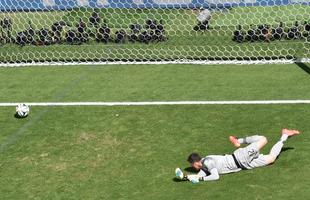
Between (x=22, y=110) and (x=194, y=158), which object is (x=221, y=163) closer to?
(x=194, y=158)

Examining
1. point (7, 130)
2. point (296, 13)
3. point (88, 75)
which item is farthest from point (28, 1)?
point (296, 13)

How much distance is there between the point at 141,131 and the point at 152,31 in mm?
5010

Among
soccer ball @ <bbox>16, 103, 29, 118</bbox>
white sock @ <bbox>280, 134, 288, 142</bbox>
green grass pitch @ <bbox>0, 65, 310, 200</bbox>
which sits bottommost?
soccer ball @ <bbox>16, 103, 29, 118</bbox>

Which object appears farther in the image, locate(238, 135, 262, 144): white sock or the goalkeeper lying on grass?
locate(238, 135, 262, 144): white sock

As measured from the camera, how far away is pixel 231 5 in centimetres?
1331

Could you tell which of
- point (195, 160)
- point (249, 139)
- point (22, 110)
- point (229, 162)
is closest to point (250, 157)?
point (229, 162)

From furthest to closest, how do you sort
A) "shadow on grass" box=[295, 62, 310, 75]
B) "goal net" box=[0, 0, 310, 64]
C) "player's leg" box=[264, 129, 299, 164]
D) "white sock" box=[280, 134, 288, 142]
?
"goal net" box=[0, 0, 310, 64] → "shadow on grass" box=[295, 62, 310, 75] → "white sock" box=[280, 134, 288, 142] → "player's leg" box=[264, 129, 299, 164]

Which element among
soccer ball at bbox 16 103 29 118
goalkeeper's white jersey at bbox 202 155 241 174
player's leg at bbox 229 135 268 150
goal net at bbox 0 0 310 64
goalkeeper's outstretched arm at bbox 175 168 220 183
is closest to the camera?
goalkeeper's outstretched arm at bbox 175 168 220 183

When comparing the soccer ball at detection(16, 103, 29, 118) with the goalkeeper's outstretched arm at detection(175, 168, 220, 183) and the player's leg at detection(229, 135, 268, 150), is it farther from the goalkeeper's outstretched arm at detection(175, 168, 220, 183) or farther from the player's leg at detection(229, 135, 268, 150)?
the player's leg at detection(229, 135, 268, 150)

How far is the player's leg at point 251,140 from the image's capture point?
27.1 ft

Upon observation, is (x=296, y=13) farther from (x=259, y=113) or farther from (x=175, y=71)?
(x=259, y=113)

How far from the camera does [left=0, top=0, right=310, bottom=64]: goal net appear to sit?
43.8ft

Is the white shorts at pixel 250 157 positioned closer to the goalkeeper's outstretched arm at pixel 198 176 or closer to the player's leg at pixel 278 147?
the player's leg at pixel 278 147

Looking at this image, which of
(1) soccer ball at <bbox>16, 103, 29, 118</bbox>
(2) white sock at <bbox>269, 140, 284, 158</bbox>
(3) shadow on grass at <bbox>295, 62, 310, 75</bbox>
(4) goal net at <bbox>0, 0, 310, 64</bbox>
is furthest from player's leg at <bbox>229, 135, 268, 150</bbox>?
(4) goal net at <bbox>0, 0, 310, 64</bbox>
